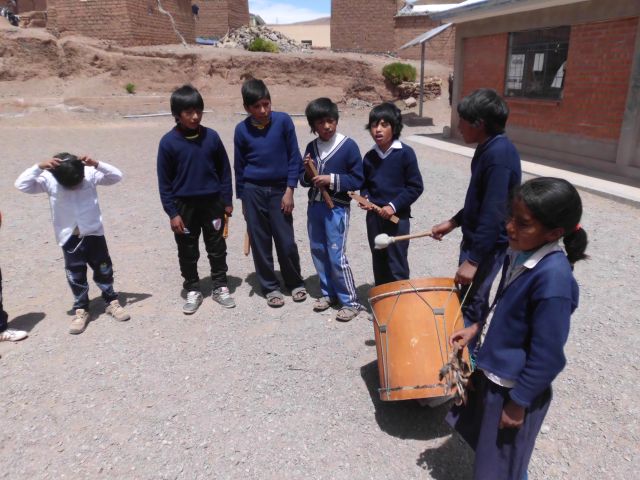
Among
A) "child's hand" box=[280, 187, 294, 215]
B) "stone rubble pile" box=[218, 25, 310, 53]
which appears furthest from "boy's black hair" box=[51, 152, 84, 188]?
"stone rubble pile" box=[218, 25, 310, 53]

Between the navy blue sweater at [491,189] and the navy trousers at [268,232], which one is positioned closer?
the navy blue sweater at [491,189]

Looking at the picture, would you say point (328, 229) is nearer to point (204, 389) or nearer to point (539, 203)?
point (204, 389)

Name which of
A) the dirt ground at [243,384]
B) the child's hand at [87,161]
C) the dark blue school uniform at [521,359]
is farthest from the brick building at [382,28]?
the dark blue school uniform at [521,359]

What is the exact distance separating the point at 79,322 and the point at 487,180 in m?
2.97

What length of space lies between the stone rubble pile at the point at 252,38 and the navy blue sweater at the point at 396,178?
22659 mm

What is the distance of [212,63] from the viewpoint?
19109mm

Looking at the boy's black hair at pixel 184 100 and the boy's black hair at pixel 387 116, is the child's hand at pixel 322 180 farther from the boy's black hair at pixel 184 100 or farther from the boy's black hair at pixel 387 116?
the boy's black hair at pixel 184 100

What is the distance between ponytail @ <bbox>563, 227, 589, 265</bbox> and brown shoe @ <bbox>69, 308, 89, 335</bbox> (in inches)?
127

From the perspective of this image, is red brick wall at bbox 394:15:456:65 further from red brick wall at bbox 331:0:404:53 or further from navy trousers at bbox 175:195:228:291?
navy trousers at bbox 175:195:228:291

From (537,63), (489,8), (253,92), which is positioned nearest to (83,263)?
(253,92)

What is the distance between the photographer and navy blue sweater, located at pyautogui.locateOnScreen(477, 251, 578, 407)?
1531mm

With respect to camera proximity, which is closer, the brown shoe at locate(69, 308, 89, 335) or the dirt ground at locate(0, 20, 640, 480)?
the dirt ground at locate(0, 20, 640, 480)

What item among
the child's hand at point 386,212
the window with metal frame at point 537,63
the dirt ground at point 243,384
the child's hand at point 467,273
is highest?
the window with metal frame at point 537,63

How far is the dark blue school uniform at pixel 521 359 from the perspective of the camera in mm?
1539
